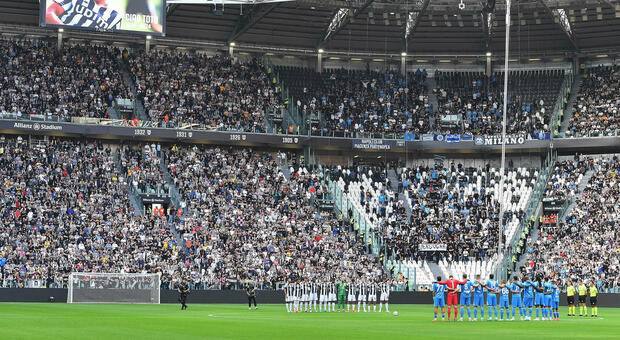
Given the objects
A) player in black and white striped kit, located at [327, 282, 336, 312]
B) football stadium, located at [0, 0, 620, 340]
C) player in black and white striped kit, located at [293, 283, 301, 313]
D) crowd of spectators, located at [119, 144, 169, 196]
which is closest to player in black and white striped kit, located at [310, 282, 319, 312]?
football stadium, located at [0, 0, 620, 340]

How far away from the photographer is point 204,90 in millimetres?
86062

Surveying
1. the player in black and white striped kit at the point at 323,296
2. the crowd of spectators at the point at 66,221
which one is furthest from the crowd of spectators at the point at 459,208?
the player in black and white striped kit at the point at 323,296

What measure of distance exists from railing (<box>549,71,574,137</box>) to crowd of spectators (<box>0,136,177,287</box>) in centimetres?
3148

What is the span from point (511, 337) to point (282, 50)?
59789 millimetres

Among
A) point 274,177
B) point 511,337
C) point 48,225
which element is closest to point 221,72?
point 274,177

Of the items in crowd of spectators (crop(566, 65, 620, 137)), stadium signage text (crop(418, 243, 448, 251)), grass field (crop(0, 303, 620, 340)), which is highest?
crowd of spectators (crop(566, 65, 620, 137))

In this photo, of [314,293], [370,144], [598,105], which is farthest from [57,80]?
[598,105]

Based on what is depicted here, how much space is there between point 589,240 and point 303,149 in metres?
23.9

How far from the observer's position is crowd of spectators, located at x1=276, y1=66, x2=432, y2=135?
291ft

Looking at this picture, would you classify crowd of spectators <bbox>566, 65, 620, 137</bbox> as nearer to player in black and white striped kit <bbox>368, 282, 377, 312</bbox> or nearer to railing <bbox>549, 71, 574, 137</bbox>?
railing <bbox>549, 71, 574, 137</bbox>

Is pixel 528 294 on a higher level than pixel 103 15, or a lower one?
lower

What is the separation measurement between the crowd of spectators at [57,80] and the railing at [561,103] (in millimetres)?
32511

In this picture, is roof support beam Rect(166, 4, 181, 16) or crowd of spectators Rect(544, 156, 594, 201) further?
crowd of spectators Rect(544, 156, 594, 201)

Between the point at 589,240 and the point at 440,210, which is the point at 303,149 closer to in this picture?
the point at 440,210
